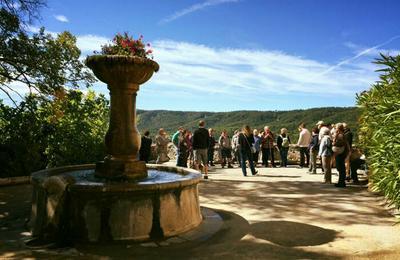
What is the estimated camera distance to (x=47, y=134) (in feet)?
39.7

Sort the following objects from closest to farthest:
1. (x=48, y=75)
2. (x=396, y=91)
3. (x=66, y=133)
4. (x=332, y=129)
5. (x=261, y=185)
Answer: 1. (x=396, y=91)
2. (x=261, y=185)
3. (x=48, y=75)
4. (x=66, y=133)
5. (x=332, y=129)

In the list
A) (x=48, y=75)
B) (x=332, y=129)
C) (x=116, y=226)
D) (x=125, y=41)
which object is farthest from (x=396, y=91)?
(x=48, y=75)

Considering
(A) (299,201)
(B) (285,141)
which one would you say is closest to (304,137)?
(B) (285,141)

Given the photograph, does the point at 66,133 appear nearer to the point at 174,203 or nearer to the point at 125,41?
the point at 125,41

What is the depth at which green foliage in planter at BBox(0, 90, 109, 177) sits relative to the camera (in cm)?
1108

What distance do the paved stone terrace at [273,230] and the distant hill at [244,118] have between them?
54.4 m

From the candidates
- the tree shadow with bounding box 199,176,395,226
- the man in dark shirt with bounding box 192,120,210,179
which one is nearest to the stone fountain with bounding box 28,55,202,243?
the tree shadow with bounding box 199,176,395,226

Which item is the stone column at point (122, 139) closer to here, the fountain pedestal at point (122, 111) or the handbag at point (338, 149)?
the fountain pedestal at point (122, 111)

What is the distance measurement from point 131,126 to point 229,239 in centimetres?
259

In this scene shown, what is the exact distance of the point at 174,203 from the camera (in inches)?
211

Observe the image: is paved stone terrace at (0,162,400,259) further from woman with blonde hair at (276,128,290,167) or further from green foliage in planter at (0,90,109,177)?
woman with blonde hair at (276,128,290,167)

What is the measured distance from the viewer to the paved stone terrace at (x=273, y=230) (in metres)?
4.54

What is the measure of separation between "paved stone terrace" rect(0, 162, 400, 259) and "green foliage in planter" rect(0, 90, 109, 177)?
6.15 ft

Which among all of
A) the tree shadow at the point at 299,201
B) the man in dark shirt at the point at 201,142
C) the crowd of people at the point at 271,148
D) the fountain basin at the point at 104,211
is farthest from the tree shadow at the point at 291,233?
the man in dark shirt at the point at 201,142
